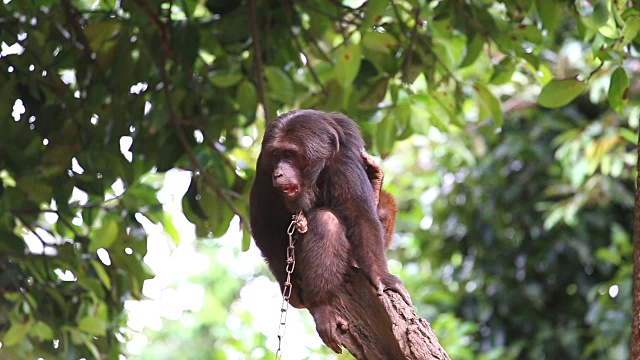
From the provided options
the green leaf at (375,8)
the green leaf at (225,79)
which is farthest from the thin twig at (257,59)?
the green leaf at (375,8)

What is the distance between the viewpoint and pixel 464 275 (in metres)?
8.87

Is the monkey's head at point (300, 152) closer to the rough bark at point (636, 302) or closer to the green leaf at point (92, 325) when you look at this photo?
the rough bark at point (636, 302)

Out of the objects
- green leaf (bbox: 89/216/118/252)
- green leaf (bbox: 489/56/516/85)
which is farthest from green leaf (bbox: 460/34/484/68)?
green leaf (bbox: 89/216/118/252)

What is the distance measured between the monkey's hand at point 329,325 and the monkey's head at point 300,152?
1.24 feet

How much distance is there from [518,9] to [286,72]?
1.17m

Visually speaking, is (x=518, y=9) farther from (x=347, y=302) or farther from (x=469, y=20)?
(x=347, y=302)

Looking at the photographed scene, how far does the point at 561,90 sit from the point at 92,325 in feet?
8.06

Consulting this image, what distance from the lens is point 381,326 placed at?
300cm

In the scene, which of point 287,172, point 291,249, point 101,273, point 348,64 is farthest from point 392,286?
point 101,273

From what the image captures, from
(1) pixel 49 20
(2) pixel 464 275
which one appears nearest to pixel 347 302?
(1) pixel 49 20

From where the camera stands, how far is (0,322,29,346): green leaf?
4191 millimetres

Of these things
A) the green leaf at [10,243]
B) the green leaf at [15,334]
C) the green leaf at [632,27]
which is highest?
the green leaf at [632,27]

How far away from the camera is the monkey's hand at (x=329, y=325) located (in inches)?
121

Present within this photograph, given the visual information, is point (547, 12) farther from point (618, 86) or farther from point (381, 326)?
point (381, 326)
